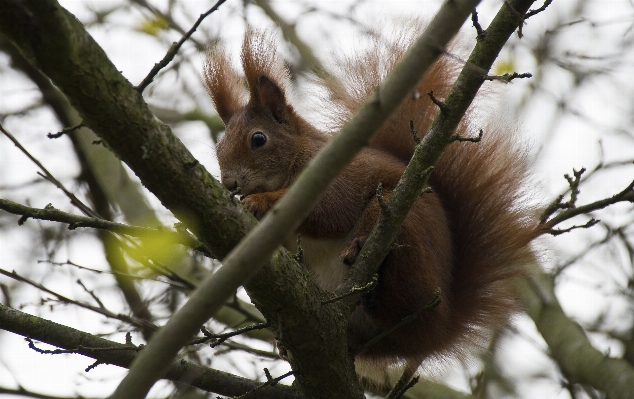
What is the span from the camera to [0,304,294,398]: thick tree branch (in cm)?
268

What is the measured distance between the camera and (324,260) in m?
3.52

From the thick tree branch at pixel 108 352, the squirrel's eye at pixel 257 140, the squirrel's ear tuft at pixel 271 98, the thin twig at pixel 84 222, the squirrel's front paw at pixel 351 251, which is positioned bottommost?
the thick tree branch at pixel 108 352

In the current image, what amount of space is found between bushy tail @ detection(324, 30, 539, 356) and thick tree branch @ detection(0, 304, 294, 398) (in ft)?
3.58

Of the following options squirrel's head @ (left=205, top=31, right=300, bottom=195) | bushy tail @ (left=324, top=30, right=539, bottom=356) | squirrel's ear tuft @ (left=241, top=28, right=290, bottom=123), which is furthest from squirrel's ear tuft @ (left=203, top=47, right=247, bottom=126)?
bushy tail @ (left=324, top=30, right=539, bottom=356)

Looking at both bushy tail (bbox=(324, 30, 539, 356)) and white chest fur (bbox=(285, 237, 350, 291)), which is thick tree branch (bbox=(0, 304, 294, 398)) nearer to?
white chest fur (bbox=(285, 237, 350, 291))

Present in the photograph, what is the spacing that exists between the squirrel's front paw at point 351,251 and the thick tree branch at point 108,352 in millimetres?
635

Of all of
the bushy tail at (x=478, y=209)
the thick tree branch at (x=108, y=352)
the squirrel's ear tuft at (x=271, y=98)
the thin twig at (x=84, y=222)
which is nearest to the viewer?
the thin twig at (x=84, y=222)

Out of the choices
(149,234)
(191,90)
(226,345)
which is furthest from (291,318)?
(191,90)

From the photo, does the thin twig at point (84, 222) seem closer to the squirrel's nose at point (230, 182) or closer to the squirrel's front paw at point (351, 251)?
the squirrel's front paw at point (351, 251)

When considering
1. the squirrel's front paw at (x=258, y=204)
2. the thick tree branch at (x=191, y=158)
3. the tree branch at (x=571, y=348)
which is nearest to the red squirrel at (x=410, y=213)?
the squirrel's front paw at (x=258, y=204)

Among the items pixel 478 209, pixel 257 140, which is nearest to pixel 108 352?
pixel 257 140

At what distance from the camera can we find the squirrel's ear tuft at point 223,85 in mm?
4168

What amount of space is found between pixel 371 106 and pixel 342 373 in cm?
147

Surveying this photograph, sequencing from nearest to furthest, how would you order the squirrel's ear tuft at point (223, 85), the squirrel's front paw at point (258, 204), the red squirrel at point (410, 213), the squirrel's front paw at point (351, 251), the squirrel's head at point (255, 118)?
1. the squirrel's front paw at point (351, 251)
2. the squirrel's front paw at point (258, 204)
3. the red squirrel at point (410, 213)
4. the squirrel's head at point (255, 118)
5. the squirrel's ear tuft at point (223, 85)
